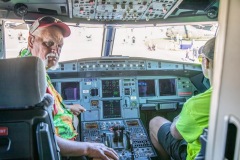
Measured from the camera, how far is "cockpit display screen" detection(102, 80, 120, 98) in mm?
4605

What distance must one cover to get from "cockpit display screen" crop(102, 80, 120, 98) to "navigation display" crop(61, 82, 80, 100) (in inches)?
16.0

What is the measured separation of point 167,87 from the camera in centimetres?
482

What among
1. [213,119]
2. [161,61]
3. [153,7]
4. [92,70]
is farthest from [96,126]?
[213,119]

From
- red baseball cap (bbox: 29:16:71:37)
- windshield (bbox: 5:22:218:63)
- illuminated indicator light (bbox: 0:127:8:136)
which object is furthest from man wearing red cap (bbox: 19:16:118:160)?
windshield (bbox: 5:22:218:63)

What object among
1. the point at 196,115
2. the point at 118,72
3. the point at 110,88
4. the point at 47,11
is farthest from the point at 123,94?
the point at 196,115

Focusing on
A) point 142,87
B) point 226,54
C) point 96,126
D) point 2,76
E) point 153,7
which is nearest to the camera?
point 226,54

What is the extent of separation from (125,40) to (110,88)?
1.10m

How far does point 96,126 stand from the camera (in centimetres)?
439

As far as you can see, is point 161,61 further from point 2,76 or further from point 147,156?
point 2,76

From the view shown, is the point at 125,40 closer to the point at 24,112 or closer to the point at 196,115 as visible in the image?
the point at 196,115

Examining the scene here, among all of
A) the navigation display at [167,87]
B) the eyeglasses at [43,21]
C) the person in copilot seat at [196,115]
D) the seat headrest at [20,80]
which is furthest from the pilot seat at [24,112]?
the navigation display at [167,87]

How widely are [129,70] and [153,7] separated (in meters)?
1.40

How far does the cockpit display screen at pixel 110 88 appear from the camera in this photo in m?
4.61

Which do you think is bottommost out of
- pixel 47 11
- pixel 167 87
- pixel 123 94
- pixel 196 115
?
pixel 123 94
